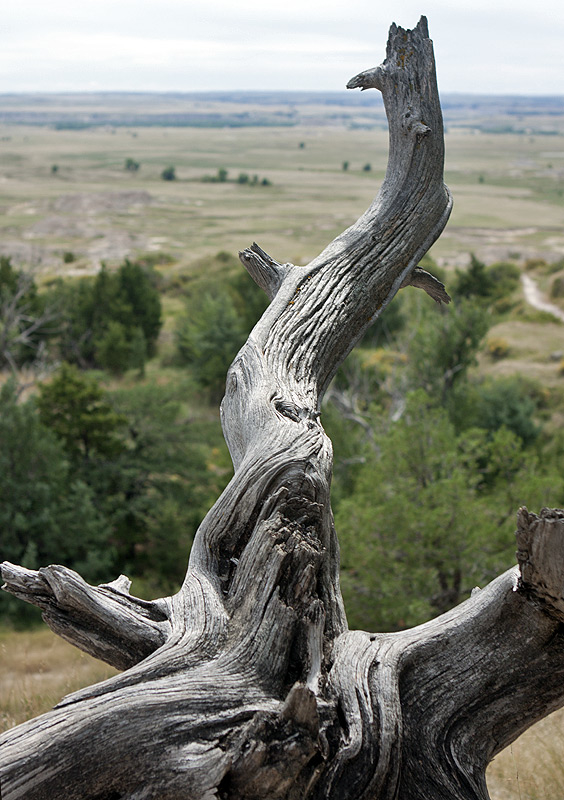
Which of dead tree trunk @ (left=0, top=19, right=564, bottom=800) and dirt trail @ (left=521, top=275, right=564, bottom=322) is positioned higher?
dead tree trunk @ (left=0, top=19, right=564, bottom=800)

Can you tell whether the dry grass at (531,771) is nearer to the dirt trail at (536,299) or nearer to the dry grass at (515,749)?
the dry grass at (515,749)

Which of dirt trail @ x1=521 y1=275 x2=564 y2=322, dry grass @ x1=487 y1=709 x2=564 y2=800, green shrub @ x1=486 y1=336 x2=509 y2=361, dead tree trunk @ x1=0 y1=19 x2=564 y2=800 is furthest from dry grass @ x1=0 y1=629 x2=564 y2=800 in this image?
dirt trail @ x1=521 y1=275 x2=564 y2=322

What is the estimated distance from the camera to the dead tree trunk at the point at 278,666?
6.79 ft

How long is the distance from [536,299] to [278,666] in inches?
2550

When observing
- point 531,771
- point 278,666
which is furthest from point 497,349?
point 278,666

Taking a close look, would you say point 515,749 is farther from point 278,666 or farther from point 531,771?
point 278,666

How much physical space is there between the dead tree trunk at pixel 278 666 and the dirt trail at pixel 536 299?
56.4 metres

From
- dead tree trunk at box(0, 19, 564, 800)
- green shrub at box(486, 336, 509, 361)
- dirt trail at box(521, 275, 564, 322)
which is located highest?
dead tree trunk at box(0, 19, 564, 800)

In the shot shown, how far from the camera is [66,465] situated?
22.5 metres

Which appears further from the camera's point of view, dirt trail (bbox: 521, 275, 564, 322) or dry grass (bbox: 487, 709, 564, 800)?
dirt trail (bbox: 521, 275, 564, 322)

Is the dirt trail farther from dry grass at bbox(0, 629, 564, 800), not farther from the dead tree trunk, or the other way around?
the dead tree trunk

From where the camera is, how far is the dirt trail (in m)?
57.2

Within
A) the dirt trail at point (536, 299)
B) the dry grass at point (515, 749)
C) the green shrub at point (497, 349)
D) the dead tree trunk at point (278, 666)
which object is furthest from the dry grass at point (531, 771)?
the dirt trail at point (536, 299)

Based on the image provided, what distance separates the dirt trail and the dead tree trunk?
56422 millimetres
